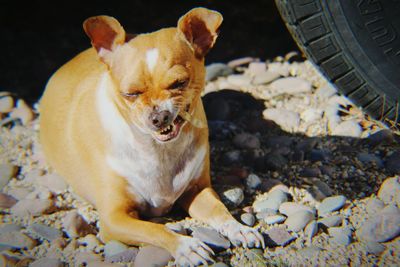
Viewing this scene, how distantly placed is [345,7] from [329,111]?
37.1 inches

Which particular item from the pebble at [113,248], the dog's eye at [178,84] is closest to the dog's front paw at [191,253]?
the pebble at [113,248]

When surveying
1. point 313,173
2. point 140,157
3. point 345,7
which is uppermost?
point 345,7

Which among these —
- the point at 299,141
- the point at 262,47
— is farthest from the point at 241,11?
the point at 299,141

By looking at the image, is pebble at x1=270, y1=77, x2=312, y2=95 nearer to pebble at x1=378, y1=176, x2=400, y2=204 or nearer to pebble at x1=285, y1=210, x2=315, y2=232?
pebble at x1=378, y1=176, x2=400, y2=204

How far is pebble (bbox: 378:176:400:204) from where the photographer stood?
295 cm

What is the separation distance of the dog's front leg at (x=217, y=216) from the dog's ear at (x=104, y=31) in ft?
3.46

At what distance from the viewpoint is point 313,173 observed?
3273 millimetres

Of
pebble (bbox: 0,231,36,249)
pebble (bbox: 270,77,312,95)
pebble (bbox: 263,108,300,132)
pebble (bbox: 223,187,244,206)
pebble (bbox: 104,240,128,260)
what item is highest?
pebble (bbox: 270,77,312,95)

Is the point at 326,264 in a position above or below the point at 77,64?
below

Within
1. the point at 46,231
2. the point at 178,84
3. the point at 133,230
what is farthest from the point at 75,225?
the point at 178,84

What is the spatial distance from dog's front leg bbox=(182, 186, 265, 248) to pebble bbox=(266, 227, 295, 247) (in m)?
0.06

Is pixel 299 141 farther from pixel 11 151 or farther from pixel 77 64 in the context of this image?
pixel 11 151

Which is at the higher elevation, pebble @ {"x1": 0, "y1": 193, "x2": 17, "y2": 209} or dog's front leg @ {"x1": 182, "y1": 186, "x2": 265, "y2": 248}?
dog's front leg @ {"x1": 182, "y1": 186, "x2": 265, "y2": 248}

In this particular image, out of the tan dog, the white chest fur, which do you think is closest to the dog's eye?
the tan dog
